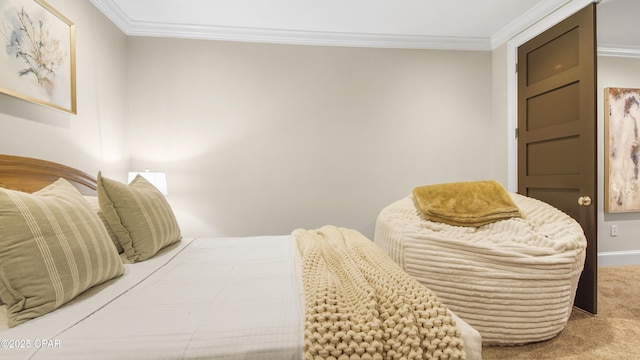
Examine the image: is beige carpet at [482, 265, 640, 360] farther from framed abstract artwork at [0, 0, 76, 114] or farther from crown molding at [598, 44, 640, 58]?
framed abstract artwork at [0, 0, 76, 114]

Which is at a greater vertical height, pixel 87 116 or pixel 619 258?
pixel 87 116

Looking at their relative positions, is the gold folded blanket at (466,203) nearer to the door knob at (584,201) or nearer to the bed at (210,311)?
the door knob at (584,201)

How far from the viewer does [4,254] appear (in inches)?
32.9

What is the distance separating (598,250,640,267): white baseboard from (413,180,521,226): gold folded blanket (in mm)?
1674

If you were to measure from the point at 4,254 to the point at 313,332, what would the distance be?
93 cm

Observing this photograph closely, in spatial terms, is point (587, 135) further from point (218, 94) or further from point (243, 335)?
point (218, 94)

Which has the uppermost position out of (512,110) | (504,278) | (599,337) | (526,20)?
(526,20)

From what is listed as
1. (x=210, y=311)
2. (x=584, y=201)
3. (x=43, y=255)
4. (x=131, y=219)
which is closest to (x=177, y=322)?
(x=210, y=311)

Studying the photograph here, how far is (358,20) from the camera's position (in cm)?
266

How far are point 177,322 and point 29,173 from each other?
1401mm

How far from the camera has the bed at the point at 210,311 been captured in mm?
719

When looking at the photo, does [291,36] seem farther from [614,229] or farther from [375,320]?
[614,229]

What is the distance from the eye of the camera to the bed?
0.72 meters

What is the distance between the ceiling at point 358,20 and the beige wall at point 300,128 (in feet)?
0.36
